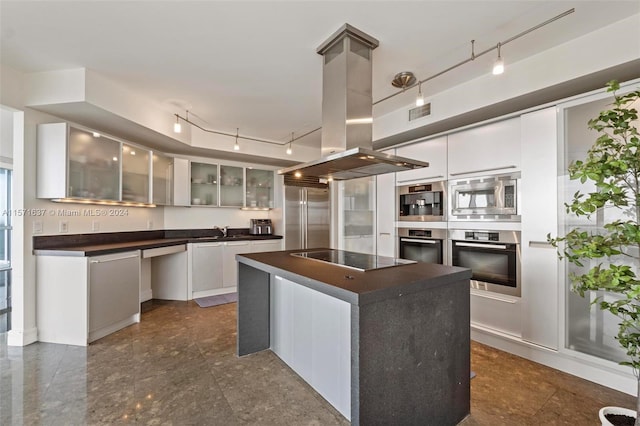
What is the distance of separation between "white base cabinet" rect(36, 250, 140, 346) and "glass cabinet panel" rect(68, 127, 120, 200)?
72 centimetres

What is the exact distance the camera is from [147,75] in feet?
8.64

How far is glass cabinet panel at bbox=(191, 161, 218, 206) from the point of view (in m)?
4.55

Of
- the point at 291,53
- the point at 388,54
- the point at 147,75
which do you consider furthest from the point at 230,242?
the point at 388,54

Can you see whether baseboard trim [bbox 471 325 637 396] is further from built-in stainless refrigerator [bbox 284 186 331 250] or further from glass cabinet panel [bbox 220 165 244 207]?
glass cabinet panel [bbox 220 165 244 207]

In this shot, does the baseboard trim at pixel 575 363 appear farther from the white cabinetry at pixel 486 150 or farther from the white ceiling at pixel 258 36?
the white ceiling at pixel 258 36

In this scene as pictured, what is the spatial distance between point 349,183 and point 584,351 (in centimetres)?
296

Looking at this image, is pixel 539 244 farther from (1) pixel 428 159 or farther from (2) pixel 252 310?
(2) pixel 252 310

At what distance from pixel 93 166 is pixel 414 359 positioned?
3.53 meters

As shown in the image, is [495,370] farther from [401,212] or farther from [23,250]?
[23,250]

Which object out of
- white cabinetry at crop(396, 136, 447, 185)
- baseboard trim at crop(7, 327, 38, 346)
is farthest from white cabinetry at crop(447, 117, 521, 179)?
baseboard trim at crop(7, 327, 38, 346)

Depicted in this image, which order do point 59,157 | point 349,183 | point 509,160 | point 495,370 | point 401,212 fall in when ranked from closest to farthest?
1. point 495,370
2. point 509,160
3. point 59,157
4. point 401,212
5. point 349,183

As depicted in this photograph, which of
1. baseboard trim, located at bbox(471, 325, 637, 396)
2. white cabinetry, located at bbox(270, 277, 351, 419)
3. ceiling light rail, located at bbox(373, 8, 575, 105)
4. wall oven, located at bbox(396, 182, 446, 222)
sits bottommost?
baseboard trim, located at bbox(471, 325, 637, 396)

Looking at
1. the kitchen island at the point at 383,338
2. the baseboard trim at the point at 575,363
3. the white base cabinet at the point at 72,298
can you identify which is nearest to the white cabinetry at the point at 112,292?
the white base cabinet at the point at 72,298

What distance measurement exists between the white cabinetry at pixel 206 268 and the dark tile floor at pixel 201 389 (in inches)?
57.6
